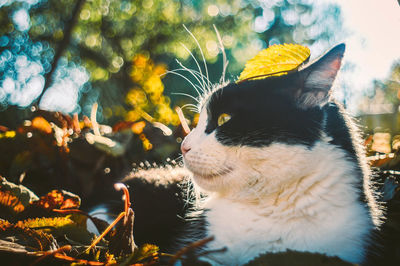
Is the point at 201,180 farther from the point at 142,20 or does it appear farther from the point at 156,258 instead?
the point at 142,20

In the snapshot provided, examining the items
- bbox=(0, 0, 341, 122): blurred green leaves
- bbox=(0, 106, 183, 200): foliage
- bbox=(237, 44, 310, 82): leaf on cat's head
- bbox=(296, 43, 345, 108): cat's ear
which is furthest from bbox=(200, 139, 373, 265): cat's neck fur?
bbox=(0, 0, 341, 122): blurred green leaves

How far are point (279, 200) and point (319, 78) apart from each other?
0.37 m

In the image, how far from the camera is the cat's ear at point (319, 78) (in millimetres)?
767

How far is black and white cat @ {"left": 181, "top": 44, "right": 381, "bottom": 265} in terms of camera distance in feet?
2.16

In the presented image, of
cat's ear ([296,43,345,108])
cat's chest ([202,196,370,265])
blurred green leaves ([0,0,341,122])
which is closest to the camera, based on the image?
cat's chest ([202,196,370,265])

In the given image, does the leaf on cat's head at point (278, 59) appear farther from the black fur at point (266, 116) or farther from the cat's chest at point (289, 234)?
the cat's chest at point (289, 234)

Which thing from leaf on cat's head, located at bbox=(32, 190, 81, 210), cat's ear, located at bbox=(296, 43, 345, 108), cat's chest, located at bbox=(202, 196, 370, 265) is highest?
cat's ear, located at bbox=(296, 43, 345, 108)

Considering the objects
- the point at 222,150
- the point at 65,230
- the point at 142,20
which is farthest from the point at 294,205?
the point at 142,20

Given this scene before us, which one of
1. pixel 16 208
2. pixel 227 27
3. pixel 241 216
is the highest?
pixel 227 27

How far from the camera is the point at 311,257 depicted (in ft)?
1.29

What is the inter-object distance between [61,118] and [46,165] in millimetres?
224

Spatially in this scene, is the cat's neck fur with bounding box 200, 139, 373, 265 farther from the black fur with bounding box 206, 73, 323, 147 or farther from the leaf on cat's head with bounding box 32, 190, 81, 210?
the leaf on cat's head with bounding box 32, 190, 81, 210

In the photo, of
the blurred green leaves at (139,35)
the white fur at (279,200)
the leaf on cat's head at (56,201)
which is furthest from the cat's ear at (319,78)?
the blurred green leaves at (139,35)

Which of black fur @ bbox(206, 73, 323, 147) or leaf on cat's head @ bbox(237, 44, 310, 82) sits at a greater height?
leaf on cat's head @ bbox(237, 44, 310, 82)
